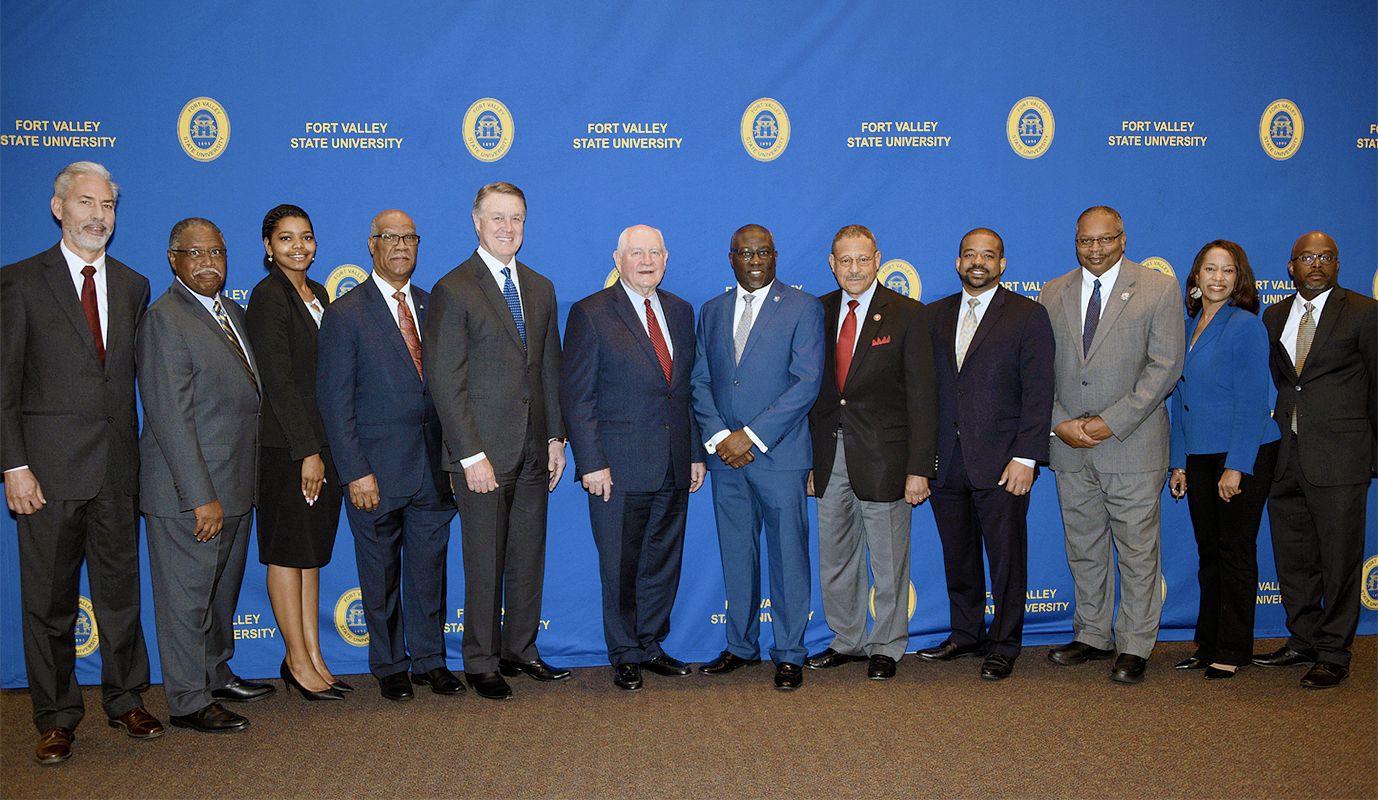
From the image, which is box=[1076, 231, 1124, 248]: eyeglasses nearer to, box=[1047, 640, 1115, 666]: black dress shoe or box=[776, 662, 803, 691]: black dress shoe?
box=[1047, 640, 1115, 666]: black dress shoe

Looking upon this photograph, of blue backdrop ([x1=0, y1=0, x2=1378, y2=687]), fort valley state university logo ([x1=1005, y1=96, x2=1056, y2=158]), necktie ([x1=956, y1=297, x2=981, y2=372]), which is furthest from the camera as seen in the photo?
fort valley state university logo ([x1=1005, y1=96, x2=1056, y2=158])

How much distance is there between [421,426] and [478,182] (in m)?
1.35

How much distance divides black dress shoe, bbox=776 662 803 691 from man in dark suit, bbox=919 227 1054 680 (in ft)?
2.52

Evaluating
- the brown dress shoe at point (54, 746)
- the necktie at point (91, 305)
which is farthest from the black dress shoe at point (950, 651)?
the necktie at point (91, 305)

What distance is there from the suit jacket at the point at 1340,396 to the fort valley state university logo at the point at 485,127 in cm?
387

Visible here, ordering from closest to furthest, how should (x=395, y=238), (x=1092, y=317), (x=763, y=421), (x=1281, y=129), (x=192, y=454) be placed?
1. (x=192, y=454)
2. (x=395, y=238)
3. (x=763, y=421)
4. (x=1092, y=317)
5. (x=1281, y=129)

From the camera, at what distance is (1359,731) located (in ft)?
11.4

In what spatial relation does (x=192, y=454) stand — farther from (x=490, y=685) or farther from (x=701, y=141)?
(x=701, y=141)

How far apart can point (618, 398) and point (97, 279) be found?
2.05 metres

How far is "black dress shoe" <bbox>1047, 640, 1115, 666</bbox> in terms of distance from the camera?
435cm

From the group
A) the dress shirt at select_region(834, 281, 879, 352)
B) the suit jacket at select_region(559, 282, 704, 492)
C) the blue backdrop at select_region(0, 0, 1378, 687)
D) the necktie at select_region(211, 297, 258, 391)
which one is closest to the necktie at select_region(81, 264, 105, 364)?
the necktie at select_region(211, 297, 258, 391)

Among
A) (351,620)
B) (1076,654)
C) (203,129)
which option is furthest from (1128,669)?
(203,129)

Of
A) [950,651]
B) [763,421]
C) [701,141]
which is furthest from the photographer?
[701,141]

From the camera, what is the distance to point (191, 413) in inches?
138
